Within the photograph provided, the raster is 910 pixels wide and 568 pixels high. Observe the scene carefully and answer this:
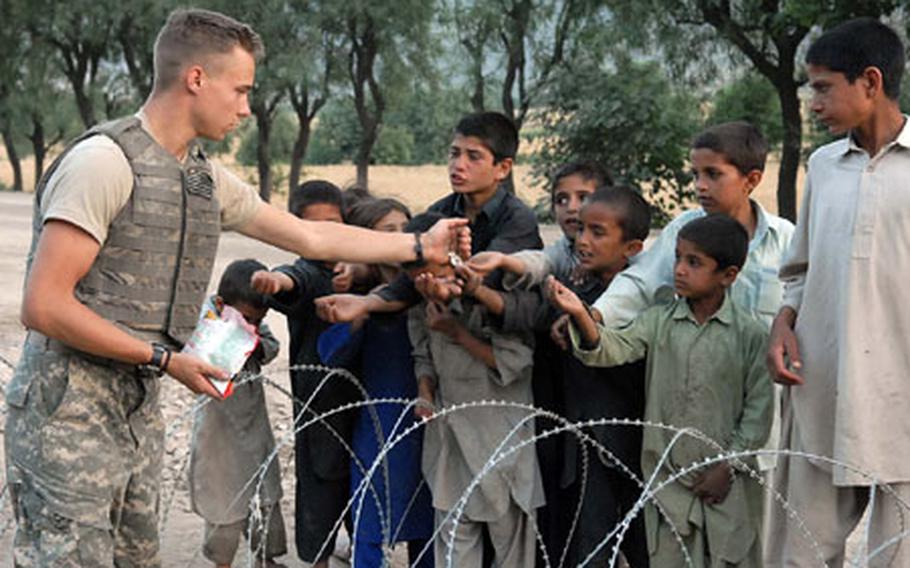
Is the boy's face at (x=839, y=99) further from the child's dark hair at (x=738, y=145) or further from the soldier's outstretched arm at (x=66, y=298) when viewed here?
the soldier's outstretched arm at (x=66, y=298)

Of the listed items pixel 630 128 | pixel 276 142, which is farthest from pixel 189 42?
pixel 276 142

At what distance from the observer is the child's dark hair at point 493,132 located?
4305 millimetres

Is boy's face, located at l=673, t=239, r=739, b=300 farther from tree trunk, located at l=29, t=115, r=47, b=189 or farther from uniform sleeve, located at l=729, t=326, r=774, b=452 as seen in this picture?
tree trunk, located at l=29, t=115, r=47, b=189

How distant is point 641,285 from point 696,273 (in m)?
0.21

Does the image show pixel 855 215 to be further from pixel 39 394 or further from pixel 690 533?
pixel 39 394

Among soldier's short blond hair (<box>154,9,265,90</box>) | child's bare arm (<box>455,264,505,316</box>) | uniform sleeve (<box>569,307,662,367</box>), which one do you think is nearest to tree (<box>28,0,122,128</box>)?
child's bare arm (<box>455,264,505,316</box>)

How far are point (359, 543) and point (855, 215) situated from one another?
2168 mm

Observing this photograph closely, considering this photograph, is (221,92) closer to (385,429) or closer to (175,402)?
(385,429)

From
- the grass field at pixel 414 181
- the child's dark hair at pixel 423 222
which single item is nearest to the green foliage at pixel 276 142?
the grass field at pixel 414 181

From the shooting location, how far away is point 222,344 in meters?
3.26

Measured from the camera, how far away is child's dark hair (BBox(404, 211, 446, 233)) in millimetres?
4172

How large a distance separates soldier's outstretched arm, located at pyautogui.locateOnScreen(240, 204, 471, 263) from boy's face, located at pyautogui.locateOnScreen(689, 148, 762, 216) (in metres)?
0.86

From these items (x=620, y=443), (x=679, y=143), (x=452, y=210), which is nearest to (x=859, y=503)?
(x=620, y=443)

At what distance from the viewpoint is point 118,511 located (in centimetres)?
340
